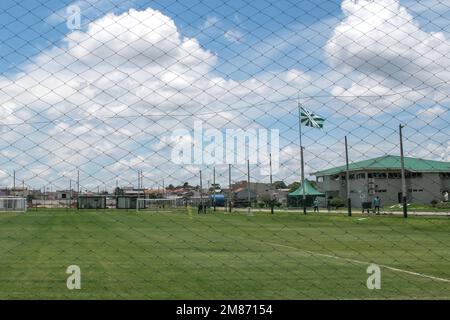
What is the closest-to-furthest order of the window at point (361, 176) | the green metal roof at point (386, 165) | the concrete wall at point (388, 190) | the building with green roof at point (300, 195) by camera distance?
the green metal roof at point (386, 165), the concrete wall at point (388, 190), the window at point (361, 176), the building with green roof at point (300, 195)

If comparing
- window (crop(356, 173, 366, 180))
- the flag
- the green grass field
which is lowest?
the green grass field

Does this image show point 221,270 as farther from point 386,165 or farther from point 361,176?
point 361,176

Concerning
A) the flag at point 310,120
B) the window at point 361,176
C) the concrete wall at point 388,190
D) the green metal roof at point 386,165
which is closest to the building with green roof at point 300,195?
the window at point 361,176

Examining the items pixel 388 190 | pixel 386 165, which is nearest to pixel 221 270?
pixel 386 165

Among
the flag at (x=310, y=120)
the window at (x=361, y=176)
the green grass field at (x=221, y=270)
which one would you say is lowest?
the green grass field at (x=221, y=270)

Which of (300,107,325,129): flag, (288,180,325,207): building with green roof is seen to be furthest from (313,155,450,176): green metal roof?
(288,180,325,207): building with green roof

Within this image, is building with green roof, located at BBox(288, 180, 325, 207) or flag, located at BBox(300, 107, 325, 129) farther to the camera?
building with green roof, located at BBox(288, 180, 325, 207)

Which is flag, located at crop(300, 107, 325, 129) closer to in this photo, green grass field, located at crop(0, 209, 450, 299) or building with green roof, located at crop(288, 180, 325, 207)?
green grass field, located at crop(0, 209, 450, 299)

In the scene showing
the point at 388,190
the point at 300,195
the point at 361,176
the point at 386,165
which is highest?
the point at 361,176

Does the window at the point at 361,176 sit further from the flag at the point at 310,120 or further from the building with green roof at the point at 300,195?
the flag at the point at 310,120

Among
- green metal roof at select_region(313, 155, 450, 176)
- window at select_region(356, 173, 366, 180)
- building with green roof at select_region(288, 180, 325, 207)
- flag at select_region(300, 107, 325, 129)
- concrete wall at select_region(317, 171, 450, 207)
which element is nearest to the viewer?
flag at select_region(300, 107, 325, 129)
